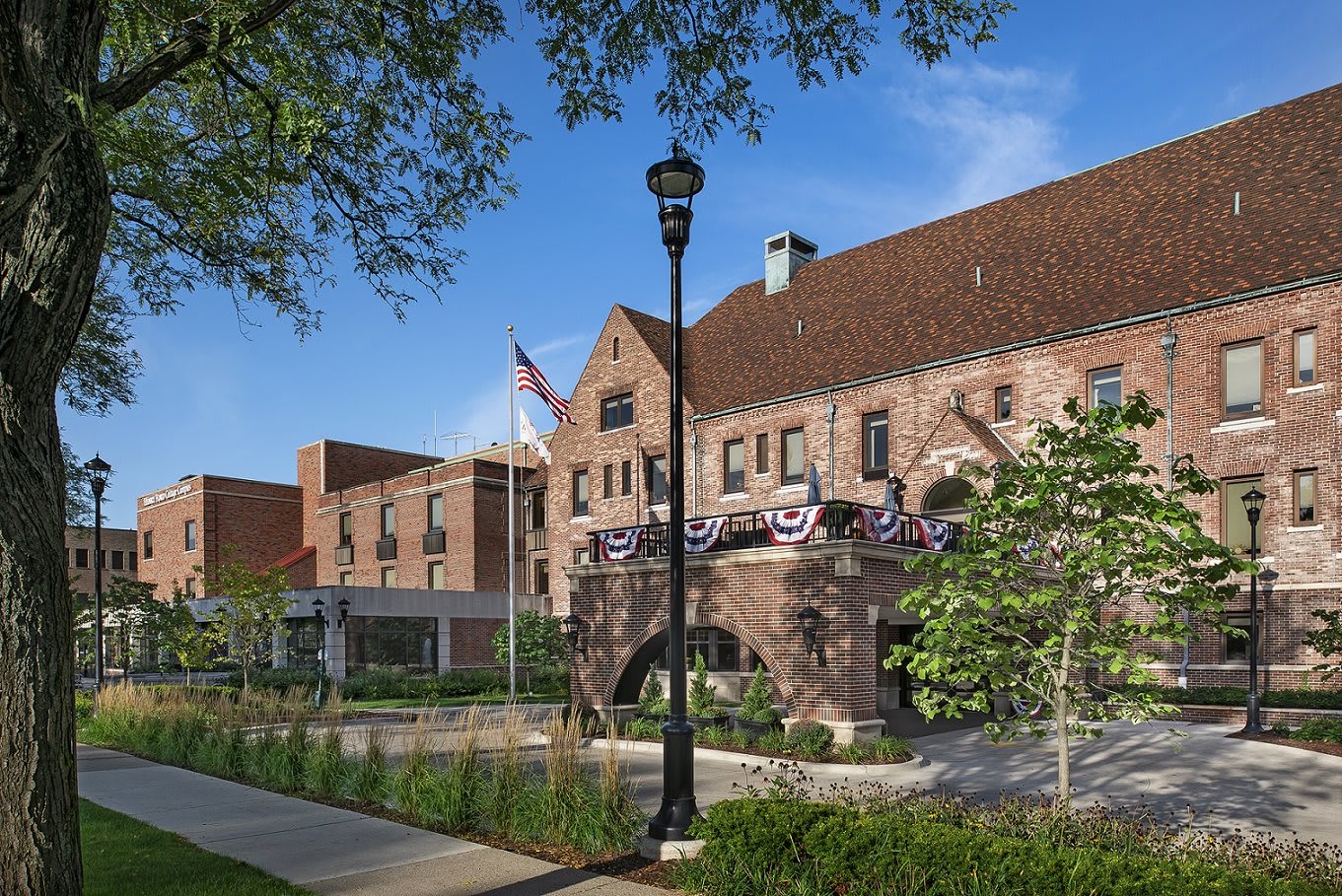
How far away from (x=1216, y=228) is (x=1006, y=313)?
6.07m

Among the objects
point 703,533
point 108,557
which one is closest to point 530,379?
point 703,533

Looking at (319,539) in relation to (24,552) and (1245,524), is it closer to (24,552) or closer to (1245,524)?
(1245,524)

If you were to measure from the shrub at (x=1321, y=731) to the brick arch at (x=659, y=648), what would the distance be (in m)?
10.6

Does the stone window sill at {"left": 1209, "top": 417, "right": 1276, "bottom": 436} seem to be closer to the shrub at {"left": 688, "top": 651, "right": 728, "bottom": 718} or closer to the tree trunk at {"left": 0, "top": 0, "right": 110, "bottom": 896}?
the shrub at {"left": 688, "top": 651, "right": 728, "bottom": 718}

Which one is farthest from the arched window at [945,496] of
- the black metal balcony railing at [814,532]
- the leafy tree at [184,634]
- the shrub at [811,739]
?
the leafy tree at [184,634]

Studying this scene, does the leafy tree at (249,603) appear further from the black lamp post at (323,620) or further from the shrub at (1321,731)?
the shrub at (1321,731)

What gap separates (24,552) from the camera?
5.85 m

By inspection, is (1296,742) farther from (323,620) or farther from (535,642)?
(323,620)

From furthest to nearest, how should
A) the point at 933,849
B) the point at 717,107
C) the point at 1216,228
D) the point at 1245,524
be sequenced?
the point at 1216,228, the point at 1245,524, the point at 717,107, the point at 933,849

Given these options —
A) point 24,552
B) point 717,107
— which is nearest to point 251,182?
point 717,107

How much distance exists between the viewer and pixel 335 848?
9.61 m

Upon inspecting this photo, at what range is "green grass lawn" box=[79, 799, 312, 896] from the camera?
796 centimetres

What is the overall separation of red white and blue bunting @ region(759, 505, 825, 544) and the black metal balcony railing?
4.1 inches

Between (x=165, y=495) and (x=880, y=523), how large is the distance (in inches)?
1999
